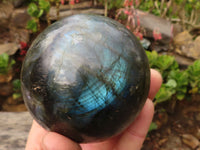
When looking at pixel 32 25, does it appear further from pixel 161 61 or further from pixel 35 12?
pixel 161 61

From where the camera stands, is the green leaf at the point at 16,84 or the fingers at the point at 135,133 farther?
the green leaf at the point at 16,84

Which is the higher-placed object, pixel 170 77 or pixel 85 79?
pixel 85 79

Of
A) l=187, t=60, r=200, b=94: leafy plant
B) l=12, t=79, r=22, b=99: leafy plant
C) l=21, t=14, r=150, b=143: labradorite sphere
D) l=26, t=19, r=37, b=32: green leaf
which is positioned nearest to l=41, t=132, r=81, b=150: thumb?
l=21, t=14, r=150, b=143: labradorite sphere

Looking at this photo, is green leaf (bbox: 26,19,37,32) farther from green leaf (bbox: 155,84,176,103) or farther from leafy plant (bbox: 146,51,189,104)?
green leaf (bbox: 155,84,176,103)

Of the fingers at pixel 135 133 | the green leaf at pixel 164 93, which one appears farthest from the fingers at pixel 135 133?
the green leaf at pixel 164 93

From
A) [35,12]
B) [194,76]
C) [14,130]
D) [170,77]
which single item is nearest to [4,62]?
[35,12]

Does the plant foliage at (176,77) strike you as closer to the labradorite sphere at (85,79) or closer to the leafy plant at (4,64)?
the labradorite sphere at (85,79)
